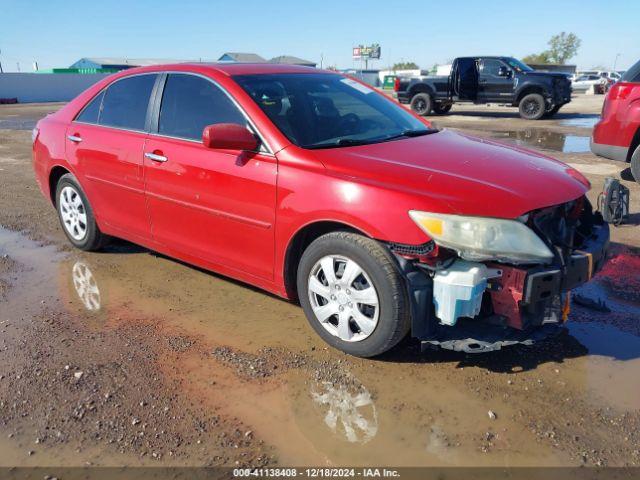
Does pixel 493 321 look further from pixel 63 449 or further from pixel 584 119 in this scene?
pixel 584 119

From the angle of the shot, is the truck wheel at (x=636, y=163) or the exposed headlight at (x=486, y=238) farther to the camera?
the truck wheel at (x=636, y=163)

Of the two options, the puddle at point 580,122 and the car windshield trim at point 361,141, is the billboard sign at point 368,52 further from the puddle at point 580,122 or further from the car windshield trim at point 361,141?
the car windshield trim at point 361,141

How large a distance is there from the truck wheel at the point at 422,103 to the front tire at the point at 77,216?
626 inches

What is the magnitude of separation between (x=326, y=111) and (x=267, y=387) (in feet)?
6.50

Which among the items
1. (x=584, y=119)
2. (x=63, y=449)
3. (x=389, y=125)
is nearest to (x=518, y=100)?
(x=584, y=119)

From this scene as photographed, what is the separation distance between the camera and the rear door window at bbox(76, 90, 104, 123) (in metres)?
4.62

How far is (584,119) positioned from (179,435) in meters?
18.4

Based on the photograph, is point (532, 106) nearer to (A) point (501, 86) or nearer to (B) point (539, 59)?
(A) point (501, 86)

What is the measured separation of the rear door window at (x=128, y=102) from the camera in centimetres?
419

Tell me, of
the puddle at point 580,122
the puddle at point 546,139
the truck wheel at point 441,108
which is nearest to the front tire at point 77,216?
the puddle at point 546,139

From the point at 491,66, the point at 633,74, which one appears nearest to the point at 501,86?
the point at 491,66

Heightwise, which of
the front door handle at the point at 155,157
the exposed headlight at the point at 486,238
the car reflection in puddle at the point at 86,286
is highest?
the front door handle at the point at 155,157

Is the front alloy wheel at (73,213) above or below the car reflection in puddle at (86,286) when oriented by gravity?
above

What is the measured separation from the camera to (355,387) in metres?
2.91
